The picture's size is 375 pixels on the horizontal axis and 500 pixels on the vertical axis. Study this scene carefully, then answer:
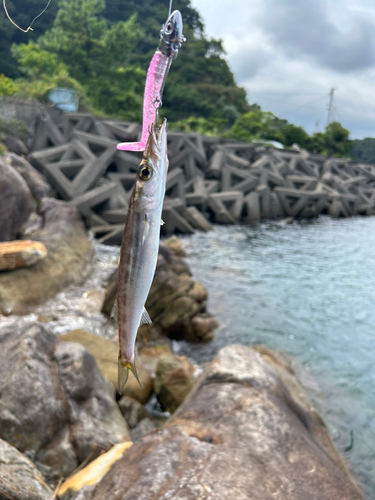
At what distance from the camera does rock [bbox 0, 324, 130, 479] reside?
12.2 feet

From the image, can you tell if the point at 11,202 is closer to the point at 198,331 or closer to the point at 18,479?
the point at 198,331

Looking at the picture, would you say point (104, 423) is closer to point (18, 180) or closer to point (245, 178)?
point (18, 180)

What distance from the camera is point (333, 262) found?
16219 mm

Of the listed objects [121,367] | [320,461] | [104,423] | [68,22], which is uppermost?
[68,22]

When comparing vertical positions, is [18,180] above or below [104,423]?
above

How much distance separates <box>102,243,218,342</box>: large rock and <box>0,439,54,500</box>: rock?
492 cm

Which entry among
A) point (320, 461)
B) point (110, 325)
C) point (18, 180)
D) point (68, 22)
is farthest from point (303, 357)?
point (68, 22)

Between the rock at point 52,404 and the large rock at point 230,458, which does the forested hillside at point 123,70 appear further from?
the large rock at point 230,458

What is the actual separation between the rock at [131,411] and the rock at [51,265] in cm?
346

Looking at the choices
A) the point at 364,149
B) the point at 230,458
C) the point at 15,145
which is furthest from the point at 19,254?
the point at 364,149

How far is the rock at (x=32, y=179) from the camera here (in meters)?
14.0

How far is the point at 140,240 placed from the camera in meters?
1.36

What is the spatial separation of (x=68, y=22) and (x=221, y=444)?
41109mm

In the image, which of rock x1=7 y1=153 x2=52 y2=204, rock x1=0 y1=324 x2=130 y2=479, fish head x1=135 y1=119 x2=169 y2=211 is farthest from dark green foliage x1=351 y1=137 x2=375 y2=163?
fish head x1=135 y1=119 x2=169 y2=211
